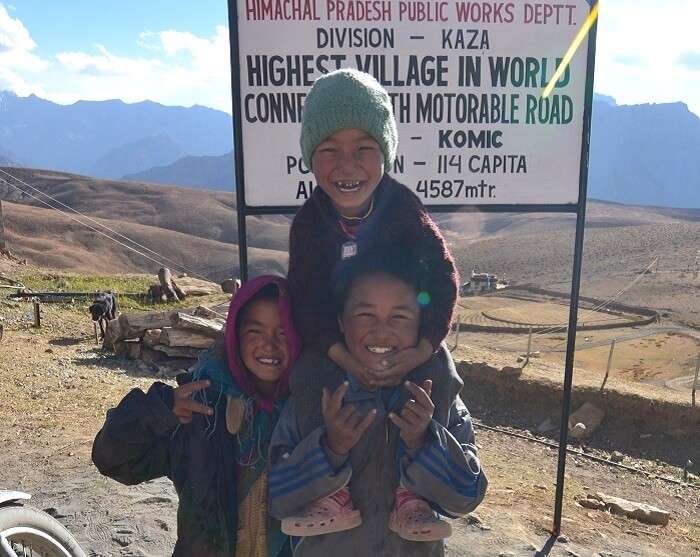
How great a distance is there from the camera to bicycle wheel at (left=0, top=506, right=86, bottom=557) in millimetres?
2430

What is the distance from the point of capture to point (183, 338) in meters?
9.54

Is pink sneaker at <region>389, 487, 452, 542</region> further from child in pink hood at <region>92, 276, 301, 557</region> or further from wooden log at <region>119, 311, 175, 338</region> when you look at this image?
wooden log at <region>119, 311, 175, 338</region>

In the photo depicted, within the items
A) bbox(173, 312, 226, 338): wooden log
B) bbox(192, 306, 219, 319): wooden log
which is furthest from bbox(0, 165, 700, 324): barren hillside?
bbox(173, 312, 226, 338): wooden log

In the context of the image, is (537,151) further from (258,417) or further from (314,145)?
(258,417)

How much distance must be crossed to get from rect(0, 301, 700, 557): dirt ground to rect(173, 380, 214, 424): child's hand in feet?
7.02

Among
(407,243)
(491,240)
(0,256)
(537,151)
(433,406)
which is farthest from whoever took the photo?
(491,240)

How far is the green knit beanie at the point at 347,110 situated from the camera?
1.88 m

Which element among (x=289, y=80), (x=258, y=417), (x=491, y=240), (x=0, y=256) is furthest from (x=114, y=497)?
(x=491, y=240)

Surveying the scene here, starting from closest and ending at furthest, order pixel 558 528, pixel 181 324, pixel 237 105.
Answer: pixel 237 105
pixel 558 528
pixel 181 324

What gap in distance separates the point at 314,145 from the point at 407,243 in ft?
1.54

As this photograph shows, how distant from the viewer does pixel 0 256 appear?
2322 centimetres

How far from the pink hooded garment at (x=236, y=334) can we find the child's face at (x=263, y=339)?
0.02 meters

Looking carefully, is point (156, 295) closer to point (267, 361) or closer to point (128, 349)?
point (128, 349)

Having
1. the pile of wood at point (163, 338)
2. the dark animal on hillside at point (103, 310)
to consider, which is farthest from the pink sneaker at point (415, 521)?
the dark animal on hillside at point (103, 310)
